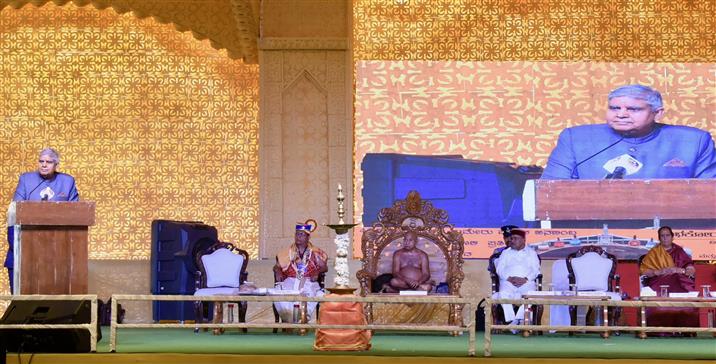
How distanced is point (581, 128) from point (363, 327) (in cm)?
542

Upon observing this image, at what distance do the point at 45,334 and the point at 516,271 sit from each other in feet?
14.8

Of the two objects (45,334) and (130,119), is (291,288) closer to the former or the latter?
(130,119)

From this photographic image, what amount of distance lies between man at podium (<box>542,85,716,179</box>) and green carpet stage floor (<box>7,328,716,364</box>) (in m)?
2.51

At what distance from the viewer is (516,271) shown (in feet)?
38.2

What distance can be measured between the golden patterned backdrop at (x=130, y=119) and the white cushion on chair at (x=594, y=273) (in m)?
3.65

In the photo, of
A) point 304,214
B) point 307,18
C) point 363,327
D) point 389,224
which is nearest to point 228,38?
point 307,18

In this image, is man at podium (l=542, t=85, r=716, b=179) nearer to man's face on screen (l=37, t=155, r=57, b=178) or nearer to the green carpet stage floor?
the green carpet stage floor

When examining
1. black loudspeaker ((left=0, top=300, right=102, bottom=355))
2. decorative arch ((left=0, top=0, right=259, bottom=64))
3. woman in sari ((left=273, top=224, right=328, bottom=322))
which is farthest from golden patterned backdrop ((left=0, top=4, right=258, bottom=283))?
black loudspeaker ((left=0, top=300, right=102, bottom=355))

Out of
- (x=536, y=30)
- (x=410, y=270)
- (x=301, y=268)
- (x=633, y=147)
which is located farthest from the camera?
(x=536, y=30)

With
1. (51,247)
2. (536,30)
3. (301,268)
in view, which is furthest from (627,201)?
(51,247)

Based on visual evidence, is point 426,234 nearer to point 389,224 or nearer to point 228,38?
point 389,224

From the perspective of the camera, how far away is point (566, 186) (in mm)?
13227

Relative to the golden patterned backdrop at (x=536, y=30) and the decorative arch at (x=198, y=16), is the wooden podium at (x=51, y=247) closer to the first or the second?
the decorative arch at (x=198, y=16)

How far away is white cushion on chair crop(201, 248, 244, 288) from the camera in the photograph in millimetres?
11820
